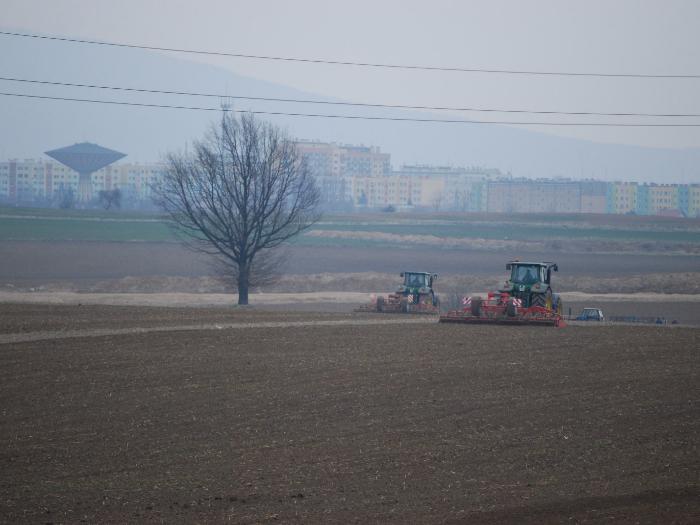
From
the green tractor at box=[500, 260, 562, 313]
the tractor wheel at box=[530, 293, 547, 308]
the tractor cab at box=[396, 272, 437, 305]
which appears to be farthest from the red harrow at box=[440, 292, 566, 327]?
the tractor cab at box=[396, 272, 437, 305]

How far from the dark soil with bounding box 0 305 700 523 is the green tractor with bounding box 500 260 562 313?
334 inches

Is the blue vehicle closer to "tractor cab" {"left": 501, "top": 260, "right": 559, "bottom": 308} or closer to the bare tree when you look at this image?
"tractor cab" {"left": 501, "top": 260, "right": 559, "bottom": 308}

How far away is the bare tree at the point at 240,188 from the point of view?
173ft

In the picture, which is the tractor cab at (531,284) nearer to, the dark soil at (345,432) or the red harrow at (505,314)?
the red harrow at (505,314)

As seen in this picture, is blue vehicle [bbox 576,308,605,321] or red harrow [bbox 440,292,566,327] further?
blue vehicle [bbox 576,308,605,321]

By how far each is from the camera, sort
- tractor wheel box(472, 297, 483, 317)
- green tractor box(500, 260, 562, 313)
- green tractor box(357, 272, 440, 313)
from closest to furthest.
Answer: tractor wheel box(472, 297, 483, 317) → green tractor box(500, 260, 562, 313) → green tractor box(357, 272, 440, 313)

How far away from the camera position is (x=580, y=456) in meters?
16.8

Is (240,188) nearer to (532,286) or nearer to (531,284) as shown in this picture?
(531,284)

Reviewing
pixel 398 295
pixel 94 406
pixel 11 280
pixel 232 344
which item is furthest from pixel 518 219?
pixel 94 406

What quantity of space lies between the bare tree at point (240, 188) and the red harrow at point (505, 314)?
1827cm

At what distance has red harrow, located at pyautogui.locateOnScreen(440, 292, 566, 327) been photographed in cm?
3544

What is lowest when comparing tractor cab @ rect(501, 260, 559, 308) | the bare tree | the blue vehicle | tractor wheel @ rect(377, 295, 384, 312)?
the blue vehicle

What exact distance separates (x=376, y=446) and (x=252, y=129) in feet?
126

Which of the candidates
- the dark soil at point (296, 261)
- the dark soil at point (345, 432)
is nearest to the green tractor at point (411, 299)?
the dark soil at point (345, 432)
